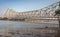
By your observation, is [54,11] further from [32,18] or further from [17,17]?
[17,17]

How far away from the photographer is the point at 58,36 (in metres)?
6.14

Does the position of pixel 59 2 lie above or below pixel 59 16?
above

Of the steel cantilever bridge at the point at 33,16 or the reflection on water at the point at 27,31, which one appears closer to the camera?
the reflection on water at the point at 27,31

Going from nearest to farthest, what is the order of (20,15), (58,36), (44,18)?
(58,36)
(44,18)
(20,15)

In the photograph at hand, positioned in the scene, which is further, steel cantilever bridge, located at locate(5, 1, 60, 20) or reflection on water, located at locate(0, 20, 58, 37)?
steel cantilever bridge, located at locate(5, 1, 60, 20)

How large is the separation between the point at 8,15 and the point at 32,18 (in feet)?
3.81

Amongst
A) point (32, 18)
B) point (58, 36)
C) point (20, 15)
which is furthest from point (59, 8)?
point (58, 36)

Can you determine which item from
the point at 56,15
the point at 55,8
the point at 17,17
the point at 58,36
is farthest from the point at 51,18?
the point at 58,36

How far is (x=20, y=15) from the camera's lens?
Answer: 973 centimetres

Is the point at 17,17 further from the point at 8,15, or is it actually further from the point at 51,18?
the point at 51,18

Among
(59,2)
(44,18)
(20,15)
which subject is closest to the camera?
(59,2)

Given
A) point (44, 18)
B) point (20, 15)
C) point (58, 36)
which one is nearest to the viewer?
point (58, 36)

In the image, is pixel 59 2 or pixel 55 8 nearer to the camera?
pixel 59 2

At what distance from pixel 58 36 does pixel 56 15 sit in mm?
2754
